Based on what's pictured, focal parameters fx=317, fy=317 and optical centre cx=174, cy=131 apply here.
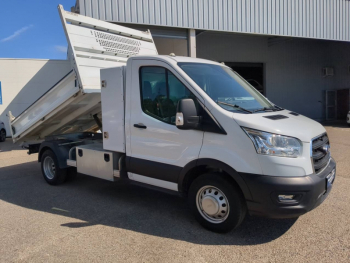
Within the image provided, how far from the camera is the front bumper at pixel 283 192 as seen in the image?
11.6ft

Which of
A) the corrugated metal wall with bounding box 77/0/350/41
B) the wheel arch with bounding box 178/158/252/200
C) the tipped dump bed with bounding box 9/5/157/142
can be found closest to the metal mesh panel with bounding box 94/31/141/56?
the tipped dump bed with bounding box 9/5/157/142

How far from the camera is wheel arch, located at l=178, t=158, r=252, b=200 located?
3791 mm

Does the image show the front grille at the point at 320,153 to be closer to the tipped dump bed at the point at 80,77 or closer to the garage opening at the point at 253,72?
the tipped dump bed at the point at 80,77

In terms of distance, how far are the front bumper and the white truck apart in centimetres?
1

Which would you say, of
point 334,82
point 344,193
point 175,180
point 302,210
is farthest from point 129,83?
point 334,82

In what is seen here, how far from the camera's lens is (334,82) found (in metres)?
22.0

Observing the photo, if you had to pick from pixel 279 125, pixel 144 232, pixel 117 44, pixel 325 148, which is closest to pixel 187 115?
pixel 279 125

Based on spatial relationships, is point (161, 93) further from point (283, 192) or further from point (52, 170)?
point (52, 170)

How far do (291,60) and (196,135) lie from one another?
59.8ft

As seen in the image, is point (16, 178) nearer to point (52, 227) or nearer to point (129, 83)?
point (52, 227)

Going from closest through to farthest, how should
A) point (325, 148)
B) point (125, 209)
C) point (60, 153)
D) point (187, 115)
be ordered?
point (187, 115) < point (325, 148) < point (125, 209) < point (60, 153)

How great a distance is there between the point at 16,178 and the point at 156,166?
4670mm

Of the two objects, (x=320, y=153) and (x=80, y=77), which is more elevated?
(x=80, y=77)

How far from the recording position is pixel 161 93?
179 inches
